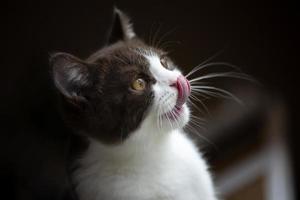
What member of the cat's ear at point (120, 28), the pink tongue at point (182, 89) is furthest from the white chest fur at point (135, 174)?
the cat's ear at point (120, 28)

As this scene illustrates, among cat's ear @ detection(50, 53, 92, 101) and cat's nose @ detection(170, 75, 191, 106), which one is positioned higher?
cat's nose @ detection(170, 75, 191, 106)

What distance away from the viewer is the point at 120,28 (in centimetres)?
118

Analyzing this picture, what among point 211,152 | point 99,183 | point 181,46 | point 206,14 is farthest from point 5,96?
point 211,152

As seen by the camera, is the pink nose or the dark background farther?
the dark background

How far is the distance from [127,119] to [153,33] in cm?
48

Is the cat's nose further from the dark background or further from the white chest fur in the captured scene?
the dark background

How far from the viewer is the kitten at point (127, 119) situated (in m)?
1.02

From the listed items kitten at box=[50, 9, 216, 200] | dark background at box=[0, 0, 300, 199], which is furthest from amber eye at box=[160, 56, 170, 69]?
dark background at box=[0, 0, 300, 199]

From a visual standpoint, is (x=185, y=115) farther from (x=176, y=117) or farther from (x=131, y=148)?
(x=131, y=148)

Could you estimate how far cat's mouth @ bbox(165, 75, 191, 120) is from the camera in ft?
3.36

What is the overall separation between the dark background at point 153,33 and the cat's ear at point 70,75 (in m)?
0.07

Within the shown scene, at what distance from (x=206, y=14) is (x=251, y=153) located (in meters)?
0.64

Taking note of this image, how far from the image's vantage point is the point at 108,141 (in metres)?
1.05

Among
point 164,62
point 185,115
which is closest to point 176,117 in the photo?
point 185,115
